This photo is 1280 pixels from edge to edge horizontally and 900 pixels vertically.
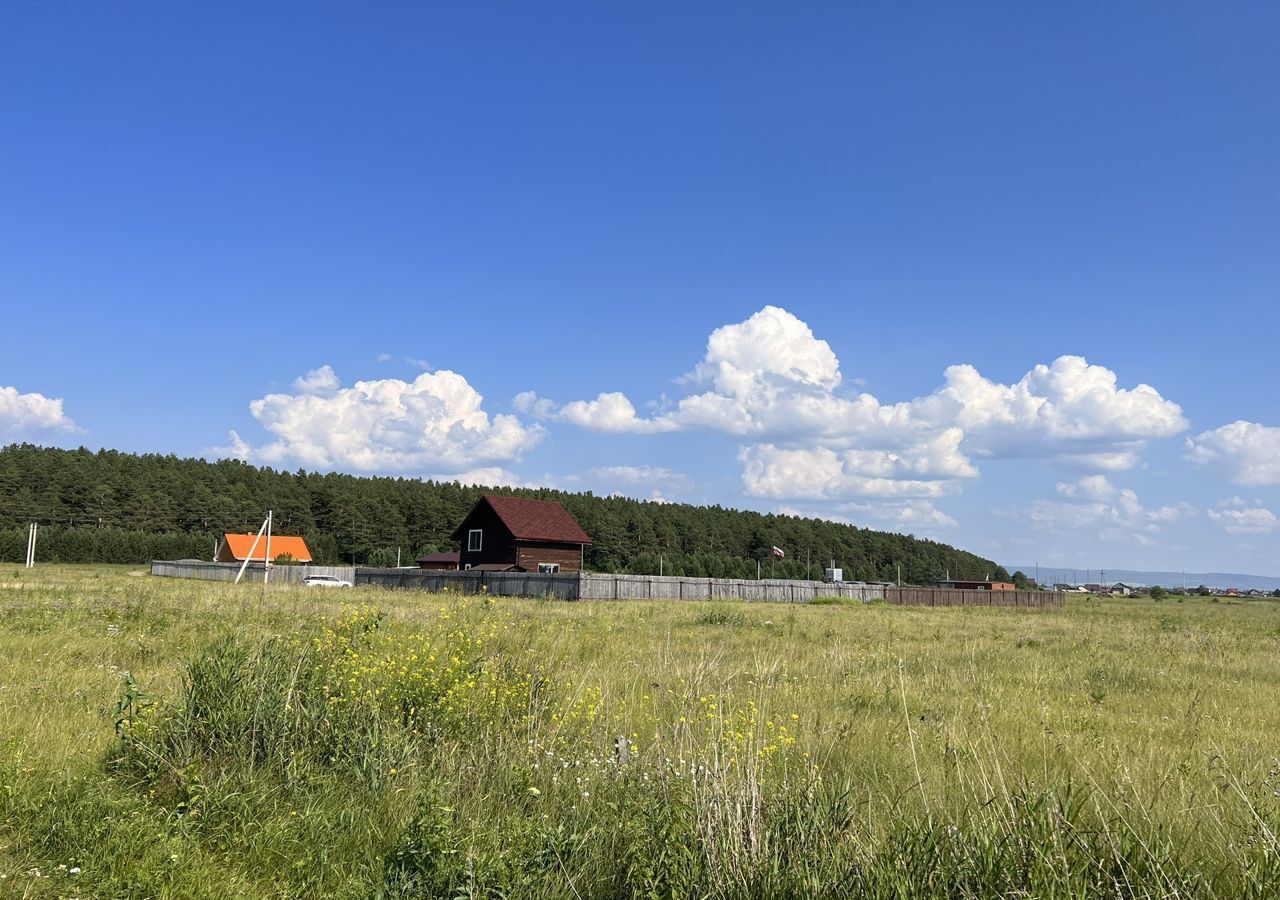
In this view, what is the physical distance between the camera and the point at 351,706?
20.4 ft

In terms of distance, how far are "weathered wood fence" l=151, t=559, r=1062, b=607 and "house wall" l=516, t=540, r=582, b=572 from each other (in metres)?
4.42

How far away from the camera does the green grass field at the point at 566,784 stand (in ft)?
12.2

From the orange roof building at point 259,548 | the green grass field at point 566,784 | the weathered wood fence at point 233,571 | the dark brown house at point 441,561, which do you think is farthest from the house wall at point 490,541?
the green grass field at point 566,784

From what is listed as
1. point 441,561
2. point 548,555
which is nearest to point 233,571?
point 548,555

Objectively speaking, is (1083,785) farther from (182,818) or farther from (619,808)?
(182,818)

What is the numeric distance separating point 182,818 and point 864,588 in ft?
187

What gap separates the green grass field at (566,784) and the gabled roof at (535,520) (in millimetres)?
39947

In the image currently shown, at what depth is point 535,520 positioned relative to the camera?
51.6 m

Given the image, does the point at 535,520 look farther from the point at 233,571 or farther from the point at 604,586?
the point at 233,571

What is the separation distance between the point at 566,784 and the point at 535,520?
46.9 meters

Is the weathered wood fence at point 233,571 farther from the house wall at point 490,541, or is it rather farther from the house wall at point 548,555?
the house wall at point 548,555

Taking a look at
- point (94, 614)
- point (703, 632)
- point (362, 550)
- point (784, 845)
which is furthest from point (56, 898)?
point (362, 550)

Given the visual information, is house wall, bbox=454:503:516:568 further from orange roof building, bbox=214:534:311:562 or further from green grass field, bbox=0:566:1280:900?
green grass field, bbox=0:566:1280:900

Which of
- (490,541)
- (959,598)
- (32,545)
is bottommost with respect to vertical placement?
(959,598)
